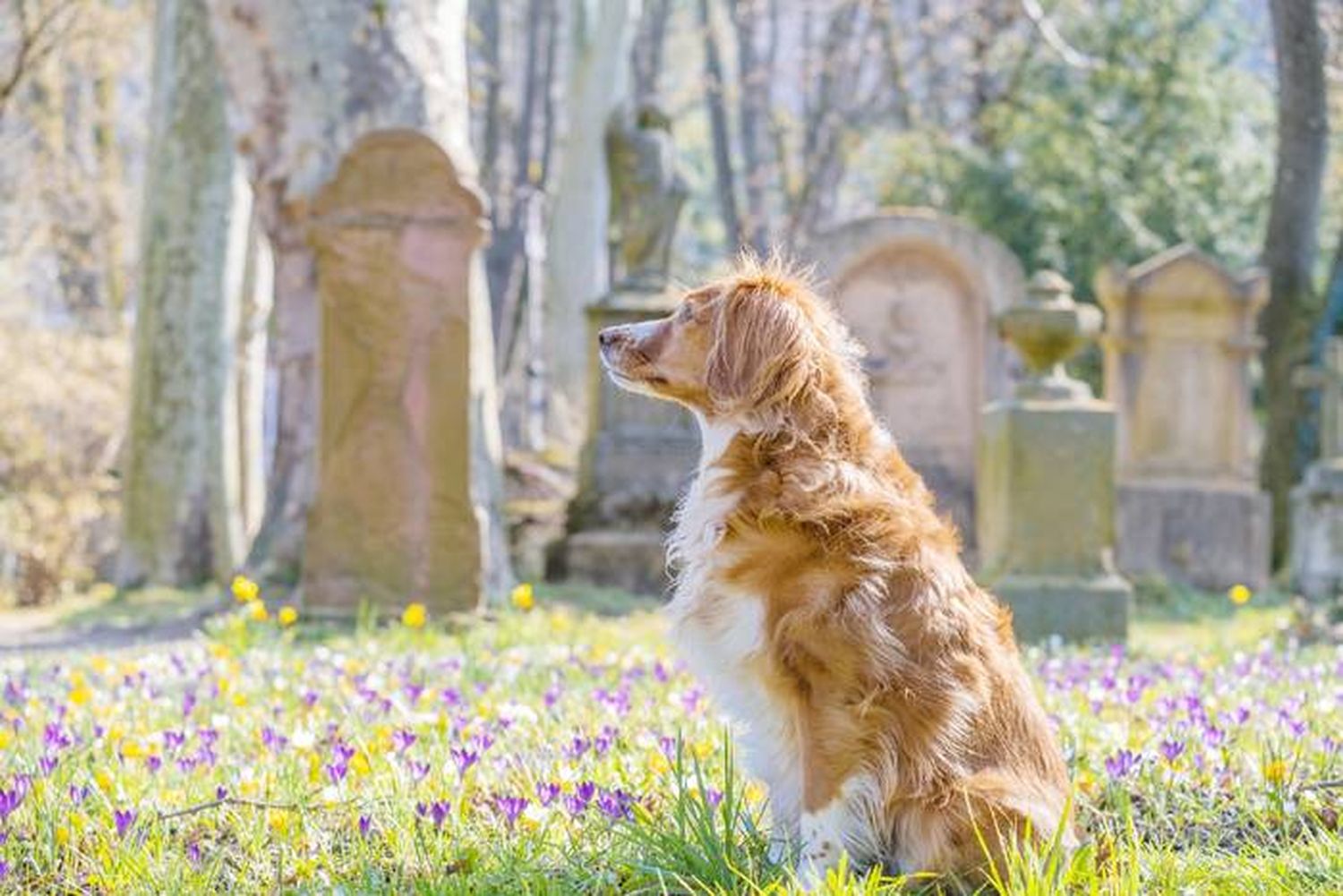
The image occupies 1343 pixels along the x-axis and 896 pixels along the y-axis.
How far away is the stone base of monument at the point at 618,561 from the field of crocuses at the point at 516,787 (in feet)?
24.9

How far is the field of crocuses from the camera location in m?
3.99

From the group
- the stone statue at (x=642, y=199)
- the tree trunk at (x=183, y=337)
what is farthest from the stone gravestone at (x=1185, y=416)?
the tree trunk at (x=183, y=337)

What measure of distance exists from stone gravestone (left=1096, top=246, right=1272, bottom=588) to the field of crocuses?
962 cm

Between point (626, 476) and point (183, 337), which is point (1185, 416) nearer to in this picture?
point (626, 476)

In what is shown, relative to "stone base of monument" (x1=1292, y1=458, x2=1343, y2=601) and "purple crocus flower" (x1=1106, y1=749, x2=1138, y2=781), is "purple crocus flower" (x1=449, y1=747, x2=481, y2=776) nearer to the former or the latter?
"purple crocus flower" (x1=1106, y1=749, x2=1138, y2=781)

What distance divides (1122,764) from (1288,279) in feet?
47.9

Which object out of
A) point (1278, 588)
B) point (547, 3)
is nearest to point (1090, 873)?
point (1278, 588)

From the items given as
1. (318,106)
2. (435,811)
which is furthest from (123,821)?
(318,106)

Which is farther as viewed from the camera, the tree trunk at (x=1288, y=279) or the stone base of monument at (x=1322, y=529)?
the tree trunk at (x=1288, y=279)

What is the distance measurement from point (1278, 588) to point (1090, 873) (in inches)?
510

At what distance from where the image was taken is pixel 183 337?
658 inches

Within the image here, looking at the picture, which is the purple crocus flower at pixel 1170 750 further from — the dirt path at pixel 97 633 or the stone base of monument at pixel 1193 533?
the stone base of monument at pixel 1193 533

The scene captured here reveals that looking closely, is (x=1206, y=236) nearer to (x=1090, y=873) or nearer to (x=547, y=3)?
(x=547, y=3)

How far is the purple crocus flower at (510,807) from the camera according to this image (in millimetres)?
4367
